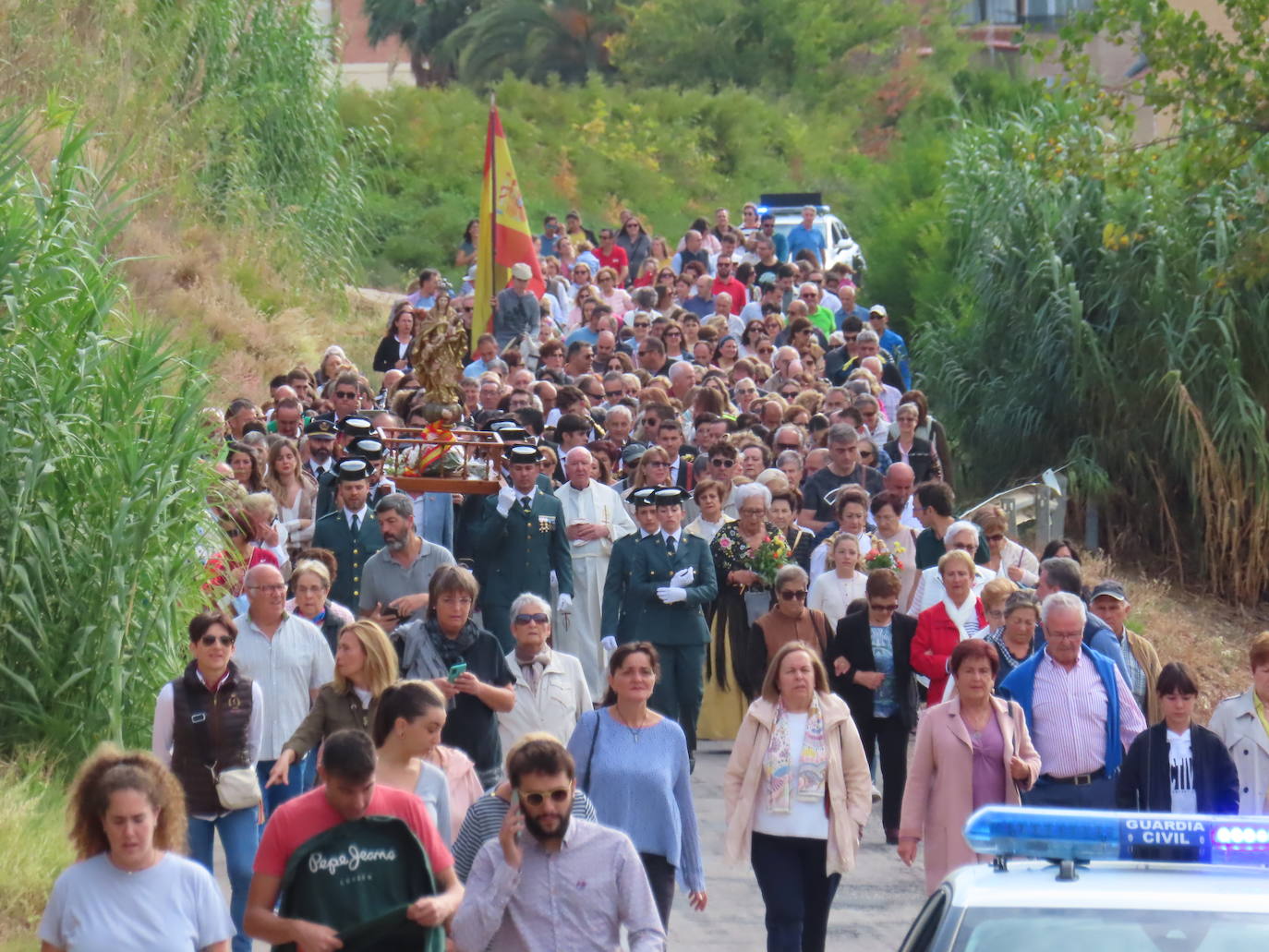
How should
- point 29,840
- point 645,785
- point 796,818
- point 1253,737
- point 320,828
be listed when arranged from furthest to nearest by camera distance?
point 1253,737 → point 29,840 → point 796,818 → point 645,785 → point 320,828

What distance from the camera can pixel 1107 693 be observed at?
980cm

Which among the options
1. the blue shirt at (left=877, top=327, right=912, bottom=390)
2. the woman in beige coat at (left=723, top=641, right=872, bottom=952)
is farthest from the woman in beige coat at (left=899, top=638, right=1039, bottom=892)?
the blue shirt at (left=877, top=327, right=912, bottom=390)

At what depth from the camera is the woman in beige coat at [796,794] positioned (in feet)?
28.9

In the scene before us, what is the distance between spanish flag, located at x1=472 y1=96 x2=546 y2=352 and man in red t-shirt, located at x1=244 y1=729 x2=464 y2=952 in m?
14.2

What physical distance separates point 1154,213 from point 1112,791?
12830 millimetres

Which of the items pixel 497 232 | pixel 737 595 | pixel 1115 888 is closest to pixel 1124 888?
pixel 1115 888

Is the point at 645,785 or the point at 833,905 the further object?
the point at 833,905

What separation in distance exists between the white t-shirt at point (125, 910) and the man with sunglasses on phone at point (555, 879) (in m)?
0.82

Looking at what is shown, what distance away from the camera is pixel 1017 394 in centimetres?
2233

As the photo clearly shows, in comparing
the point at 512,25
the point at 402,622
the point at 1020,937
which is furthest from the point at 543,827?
the point at 512,25

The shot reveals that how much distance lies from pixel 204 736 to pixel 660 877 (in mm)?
1990

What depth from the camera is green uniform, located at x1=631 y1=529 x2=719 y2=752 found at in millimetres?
12492

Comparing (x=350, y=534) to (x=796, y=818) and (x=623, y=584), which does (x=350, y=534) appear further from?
(x=796, y=818)

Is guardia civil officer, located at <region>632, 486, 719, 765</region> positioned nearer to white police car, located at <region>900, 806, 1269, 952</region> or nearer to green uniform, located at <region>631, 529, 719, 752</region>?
green uniform, located at <region>631, 529, 719, 752</region>
